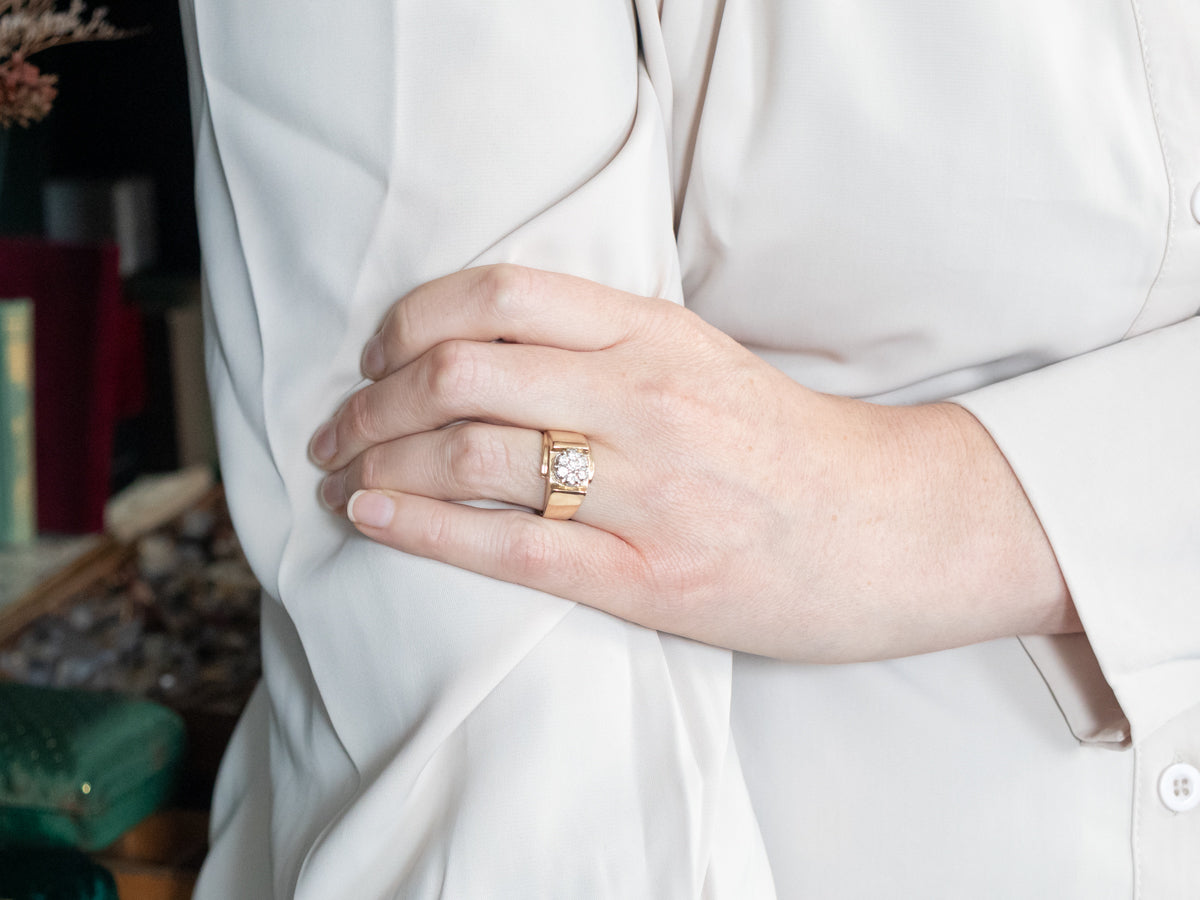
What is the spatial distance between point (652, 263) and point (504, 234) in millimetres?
94

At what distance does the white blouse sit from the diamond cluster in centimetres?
7

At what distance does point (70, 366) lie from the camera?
1.34m

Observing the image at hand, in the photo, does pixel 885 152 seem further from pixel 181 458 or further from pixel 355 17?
pixel 181 458

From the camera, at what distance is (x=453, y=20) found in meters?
0.52

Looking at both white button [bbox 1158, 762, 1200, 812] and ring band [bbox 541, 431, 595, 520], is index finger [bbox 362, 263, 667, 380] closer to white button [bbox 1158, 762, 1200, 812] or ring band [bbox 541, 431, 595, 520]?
ring band [bbox 541, 431, 595, 520]

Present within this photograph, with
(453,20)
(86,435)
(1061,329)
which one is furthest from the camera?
(86,435)

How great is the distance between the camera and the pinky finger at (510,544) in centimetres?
53

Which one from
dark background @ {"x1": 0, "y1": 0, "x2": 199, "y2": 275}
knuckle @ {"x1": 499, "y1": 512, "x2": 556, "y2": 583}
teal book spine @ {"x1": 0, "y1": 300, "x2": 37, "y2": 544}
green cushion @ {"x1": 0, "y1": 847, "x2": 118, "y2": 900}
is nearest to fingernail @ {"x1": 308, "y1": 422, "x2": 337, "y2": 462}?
A: knuckle @ {"x1": 499, "y1": 512, "x2": 556, "y2": 583}

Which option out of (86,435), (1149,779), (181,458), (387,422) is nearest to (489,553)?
(387,422)

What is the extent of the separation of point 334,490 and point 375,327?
0.33ft

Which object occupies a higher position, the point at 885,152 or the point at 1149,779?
the point at 885,152

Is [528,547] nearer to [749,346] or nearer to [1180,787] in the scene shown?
[749,346]

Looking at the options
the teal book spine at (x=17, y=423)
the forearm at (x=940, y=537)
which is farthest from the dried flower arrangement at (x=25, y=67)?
the forearm at (x=940, y=537)

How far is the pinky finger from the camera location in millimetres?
525
